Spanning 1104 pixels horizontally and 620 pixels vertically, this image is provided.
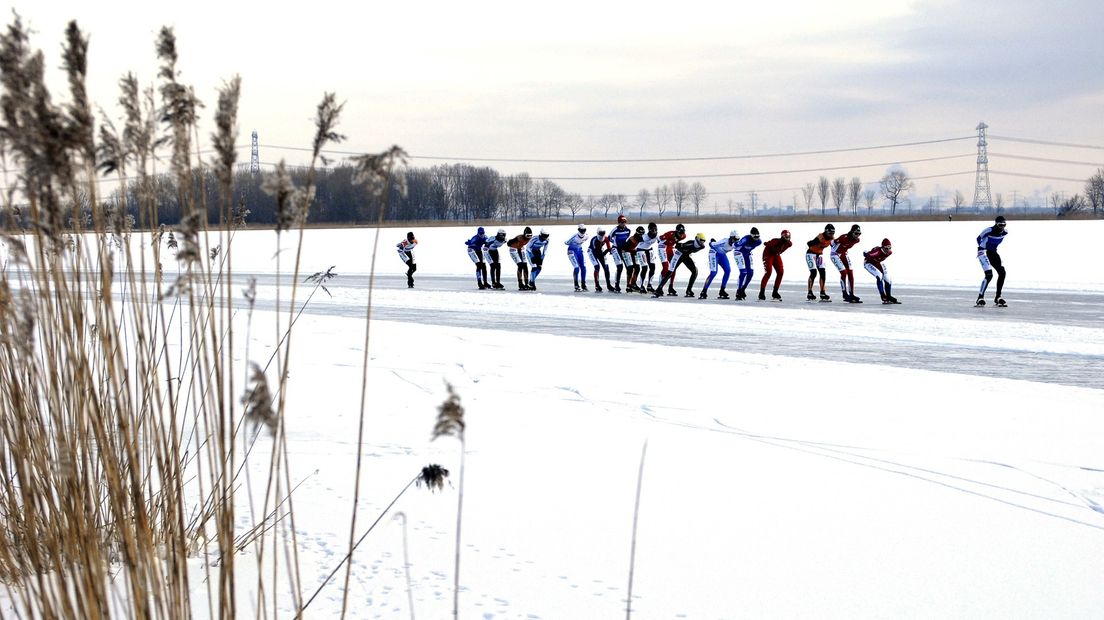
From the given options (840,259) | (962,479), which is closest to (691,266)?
(840,259)

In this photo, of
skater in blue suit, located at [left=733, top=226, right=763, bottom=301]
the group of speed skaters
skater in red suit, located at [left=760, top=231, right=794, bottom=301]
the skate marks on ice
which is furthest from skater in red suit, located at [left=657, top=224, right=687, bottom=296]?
the skate marks on ice

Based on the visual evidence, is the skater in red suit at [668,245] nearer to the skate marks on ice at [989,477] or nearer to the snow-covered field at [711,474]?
the snow-covered field at [711,474]

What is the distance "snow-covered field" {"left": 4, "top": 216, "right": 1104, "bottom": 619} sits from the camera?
367 centimetres

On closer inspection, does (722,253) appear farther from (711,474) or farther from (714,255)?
(711,474)

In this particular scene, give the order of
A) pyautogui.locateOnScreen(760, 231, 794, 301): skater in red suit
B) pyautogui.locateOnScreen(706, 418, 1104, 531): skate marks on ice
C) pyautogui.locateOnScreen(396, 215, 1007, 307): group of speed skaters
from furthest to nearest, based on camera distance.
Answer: pyautogui.locateOnScreen(760, 231, 794, 301): skater in red suit, pyautogui.locateOnScreen(396, 215, 1007, 307): group of speed skaters, pyautogui.locateOnScreen(706, 418, 1104, 531): skate marks on ice

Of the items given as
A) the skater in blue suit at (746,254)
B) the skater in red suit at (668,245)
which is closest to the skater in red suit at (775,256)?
the skater in blue suit at (746,254)

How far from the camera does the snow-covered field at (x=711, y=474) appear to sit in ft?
12.1

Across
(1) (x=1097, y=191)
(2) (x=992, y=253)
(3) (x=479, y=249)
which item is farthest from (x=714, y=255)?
(1) (x=1097, y=191)

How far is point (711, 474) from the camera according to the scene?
5480 mm

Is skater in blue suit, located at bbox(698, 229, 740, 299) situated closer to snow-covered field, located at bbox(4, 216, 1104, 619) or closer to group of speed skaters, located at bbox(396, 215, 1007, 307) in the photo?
group of speed skaters, located at bbox(396, 215, 1007, 307)

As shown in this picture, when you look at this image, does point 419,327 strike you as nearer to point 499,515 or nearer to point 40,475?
point 499,515

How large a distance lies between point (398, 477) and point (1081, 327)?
12285mm

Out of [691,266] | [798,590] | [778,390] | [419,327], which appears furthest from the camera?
[691,266]

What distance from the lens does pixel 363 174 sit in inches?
71.7
